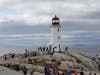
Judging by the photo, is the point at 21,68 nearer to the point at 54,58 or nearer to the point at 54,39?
the point at 54,58

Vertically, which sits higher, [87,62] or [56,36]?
[56,36]

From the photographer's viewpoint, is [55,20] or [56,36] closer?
[56,36]

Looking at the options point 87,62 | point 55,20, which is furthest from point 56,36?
point 87,62

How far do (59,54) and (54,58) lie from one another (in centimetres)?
162

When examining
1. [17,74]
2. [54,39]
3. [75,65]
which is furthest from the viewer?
[54,39]

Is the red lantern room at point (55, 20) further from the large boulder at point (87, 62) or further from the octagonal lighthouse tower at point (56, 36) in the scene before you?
the large boulder at point (87, 62)

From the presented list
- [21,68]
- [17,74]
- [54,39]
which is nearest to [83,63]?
[54,39]

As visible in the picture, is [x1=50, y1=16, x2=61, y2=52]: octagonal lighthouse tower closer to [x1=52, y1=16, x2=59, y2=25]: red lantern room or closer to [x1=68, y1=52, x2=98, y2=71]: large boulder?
[x1=52, y1=16, x2=59, y2=25]: red lantern room

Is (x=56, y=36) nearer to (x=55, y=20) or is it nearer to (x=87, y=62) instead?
(x=55, y=20)

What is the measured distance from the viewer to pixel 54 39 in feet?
263

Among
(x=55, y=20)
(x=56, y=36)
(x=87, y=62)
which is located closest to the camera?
(x=87, y=62)

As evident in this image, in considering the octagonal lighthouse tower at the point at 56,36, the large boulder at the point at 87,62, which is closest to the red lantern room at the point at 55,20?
the octagonal lighthouse tower at the point at 56,36

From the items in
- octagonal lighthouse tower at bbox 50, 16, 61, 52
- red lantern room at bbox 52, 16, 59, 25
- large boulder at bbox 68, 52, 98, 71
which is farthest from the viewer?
red lantern room at bbox 52, 16, 59, 25

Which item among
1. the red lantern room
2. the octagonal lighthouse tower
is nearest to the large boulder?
the octagonal lighthouse tower
